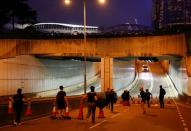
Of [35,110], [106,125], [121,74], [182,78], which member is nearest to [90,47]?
[182,78]

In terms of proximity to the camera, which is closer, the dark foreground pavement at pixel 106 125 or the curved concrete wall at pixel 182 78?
the dark foreground pavement at pixel 106 125

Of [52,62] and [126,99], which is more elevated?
[52,62]

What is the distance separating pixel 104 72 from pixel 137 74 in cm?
5472

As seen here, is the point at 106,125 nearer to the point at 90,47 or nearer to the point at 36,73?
the point at 36,73

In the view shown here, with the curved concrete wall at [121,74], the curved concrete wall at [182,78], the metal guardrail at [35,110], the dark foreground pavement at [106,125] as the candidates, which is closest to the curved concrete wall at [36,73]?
the curved concrete wall at [121,74]

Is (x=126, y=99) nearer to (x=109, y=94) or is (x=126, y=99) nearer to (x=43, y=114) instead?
(x=109, y=94)

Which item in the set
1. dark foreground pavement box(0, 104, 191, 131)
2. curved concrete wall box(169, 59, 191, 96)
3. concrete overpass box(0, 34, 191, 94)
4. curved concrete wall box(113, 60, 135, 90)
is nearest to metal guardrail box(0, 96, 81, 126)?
dark foreground pavement box(0, 104, 191, 131)

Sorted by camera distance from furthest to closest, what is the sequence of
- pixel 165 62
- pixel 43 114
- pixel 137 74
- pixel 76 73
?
pixel 165 62, pixel 137 74, pixel 76 73, pixel 43 114

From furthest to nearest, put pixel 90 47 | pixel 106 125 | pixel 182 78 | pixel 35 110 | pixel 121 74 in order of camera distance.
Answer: pixel 121 74 → pixel 182 78 → pixel 90 47 → pixel 35 110 → pixel 106 125

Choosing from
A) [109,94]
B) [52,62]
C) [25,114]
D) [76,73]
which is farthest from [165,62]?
[25,114]

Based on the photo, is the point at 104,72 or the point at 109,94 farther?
the point at 104,72

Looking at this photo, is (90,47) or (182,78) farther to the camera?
(182,78)

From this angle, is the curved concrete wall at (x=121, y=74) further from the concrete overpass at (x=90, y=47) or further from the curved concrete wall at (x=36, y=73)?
the concrete overpass at (x=90, y=47)

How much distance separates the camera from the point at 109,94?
35.8m
